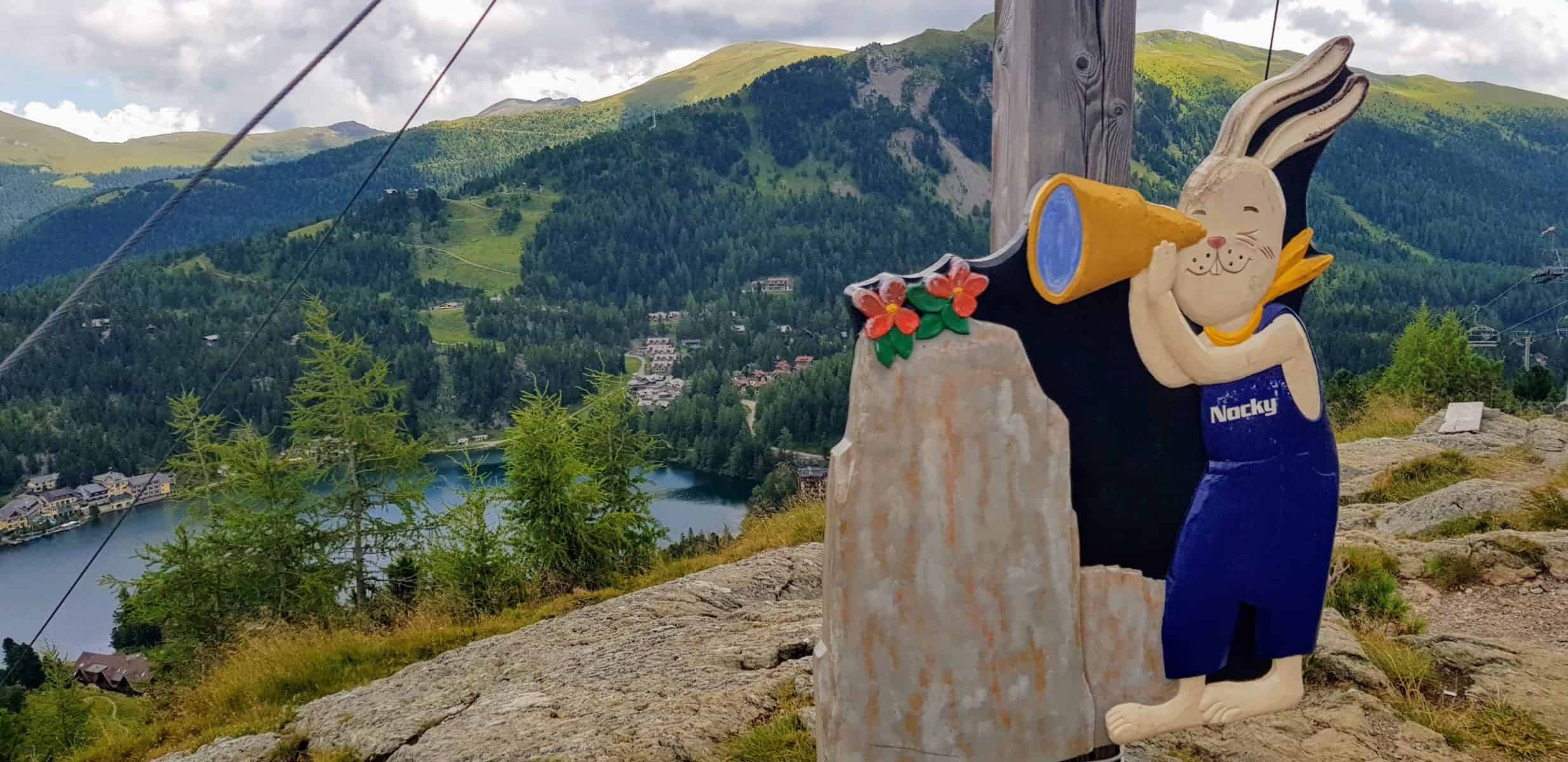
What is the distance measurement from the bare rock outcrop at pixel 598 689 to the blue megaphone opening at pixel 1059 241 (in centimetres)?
300

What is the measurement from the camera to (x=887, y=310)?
3379 millimetres

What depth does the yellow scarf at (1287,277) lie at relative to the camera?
3.68 meters

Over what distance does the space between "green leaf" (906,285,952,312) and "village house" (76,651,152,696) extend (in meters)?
32.2

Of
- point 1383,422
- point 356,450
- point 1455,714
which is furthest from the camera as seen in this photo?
point 356,450

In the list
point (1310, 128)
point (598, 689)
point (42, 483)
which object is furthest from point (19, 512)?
point (1310, 128)

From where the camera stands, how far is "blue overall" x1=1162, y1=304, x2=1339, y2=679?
12.1 ft

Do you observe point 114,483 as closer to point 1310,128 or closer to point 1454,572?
point 1454,572

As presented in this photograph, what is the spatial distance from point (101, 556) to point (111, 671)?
33.3 m

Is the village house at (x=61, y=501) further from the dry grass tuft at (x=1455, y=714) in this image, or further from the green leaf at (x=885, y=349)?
the dry grass tuft at (x=1455, y=714)

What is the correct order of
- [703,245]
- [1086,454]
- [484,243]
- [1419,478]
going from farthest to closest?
[703,245], [484,243], [1419,478], [1086,454]

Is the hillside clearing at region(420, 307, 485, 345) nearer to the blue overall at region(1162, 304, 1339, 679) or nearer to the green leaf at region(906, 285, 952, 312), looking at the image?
the green leaf at region(906, 285, 952, 312)

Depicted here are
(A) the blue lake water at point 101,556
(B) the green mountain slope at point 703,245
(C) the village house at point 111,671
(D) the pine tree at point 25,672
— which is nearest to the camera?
(D) the pine tree at point 25,672

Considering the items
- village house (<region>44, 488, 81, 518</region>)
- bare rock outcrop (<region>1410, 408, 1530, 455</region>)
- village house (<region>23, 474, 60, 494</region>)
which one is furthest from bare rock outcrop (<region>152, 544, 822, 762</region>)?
village house (<region>23, 474, 60, 494</region>)

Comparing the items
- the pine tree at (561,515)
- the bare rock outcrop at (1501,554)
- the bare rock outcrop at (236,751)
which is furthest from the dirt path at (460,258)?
the bare rock outcrop at (1501,554)
